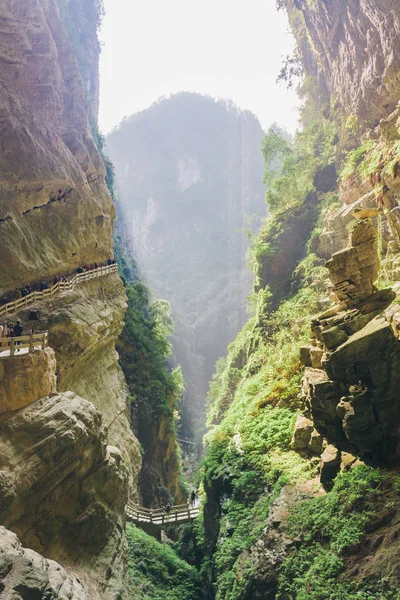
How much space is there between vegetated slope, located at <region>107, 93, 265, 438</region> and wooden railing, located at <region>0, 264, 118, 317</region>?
6628 cm

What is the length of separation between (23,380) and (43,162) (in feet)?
43.5

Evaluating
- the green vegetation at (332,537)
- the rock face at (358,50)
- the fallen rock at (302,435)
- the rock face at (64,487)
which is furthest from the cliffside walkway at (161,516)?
the rock face at (358,50)

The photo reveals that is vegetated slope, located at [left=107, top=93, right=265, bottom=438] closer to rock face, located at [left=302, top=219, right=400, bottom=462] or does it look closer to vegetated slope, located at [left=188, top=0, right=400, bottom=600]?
vegetated slope, located at [left=188, top=0, right=400, bottom=600]

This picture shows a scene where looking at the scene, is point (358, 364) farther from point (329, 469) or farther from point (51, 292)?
point (51, 292)

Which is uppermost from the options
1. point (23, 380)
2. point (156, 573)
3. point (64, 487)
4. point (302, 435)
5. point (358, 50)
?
point (358, 50)

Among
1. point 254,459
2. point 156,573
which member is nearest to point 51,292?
point 254,459

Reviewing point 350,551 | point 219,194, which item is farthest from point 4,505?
point 219,194

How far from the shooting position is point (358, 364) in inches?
439

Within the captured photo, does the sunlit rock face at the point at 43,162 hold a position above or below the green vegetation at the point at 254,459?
above

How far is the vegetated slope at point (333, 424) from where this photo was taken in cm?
908

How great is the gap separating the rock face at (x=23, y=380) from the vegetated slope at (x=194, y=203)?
7583 centimetres

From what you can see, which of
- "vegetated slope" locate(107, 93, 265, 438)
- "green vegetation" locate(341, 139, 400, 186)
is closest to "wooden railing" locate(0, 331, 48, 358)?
"green vegetation" locate(341, 139, 400, 186)

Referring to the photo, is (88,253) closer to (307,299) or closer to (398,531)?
(307,299)

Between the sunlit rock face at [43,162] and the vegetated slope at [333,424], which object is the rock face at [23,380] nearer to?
the sunlit rock face at [43,162]
